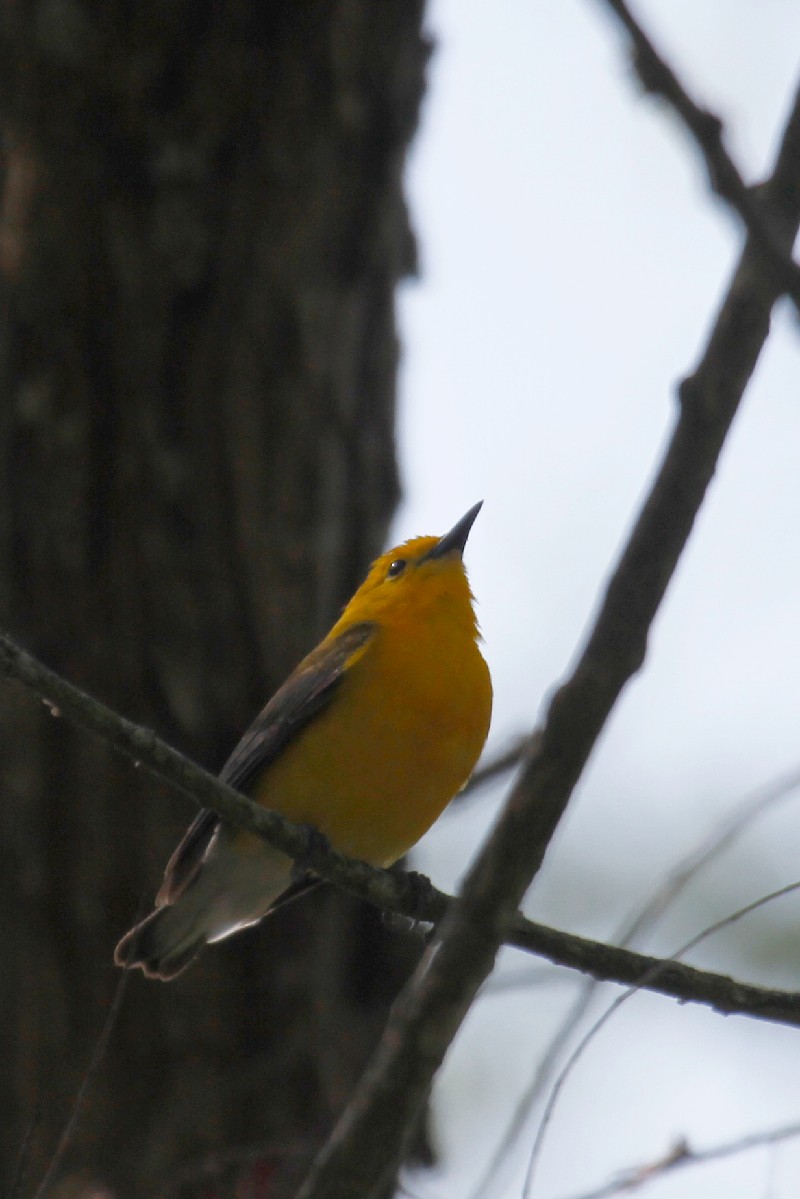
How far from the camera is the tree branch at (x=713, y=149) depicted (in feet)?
5.05

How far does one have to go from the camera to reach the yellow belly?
5164 millimetres

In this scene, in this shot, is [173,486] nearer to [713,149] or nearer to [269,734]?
[269,734]

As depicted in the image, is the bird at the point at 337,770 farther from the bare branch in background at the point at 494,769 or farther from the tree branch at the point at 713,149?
the tree branch at the point at 713,149

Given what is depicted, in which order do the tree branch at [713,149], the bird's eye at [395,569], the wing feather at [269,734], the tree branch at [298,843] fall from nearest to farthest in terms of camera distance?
the tree branch at [713,149] < the tree branch at [298,843] < the wing feather at [269,734] < the bird's eye at [395,569]

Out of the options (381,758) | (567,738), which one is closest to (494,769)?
(381,758)

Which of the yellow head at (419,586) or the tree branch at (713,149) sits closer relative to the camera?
the tree branch at (713,149)

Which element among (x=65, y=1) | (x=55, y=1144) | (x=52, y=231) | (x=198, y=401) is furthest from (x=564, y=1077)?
(x=65, y=1)

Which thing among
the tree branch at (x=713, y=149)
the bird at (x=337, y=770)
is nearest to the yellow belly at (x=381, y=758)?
the bird at (x=337, y=770)

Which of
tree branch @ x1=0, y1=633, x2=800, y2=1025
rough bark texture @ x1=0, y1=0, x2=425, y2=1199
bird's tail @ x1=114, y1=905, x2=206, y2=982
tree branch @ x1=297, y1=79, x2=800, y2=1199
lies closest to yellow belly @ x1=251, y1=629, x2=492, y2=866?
Answer: rough bark texture @ x1=0, y1=0, x2=425, y2=1199

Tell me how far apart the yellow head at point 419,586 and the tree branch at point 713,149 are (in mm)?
4223

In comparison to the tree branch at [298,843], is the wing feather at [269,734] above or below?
above

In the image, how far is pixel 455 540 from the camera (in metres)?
6.55

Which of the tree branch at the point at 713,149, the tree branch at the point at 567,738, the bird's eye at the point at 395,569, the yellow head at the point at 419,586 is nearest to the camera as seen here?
the tree branch at the point at 713,149

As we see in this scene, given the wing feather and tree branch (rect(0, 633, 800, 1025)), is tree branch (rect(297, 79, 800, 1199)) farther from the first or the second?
the wing feather
